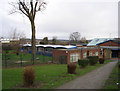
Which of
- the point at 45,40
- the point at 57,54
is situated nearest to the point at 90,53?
the point at 57,54

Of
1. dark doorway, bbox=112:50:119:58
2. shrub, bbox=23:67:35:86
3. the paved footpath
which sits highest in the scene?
shrub, bbox=23:67:35:86

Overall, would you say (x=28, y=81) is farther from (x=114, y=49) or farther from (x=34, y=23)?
(x=114, y=49)

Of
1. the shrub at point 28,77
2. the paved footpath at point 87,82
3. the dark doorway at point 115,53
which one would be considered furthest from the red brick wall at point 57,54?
the dark doorway at point 115,53

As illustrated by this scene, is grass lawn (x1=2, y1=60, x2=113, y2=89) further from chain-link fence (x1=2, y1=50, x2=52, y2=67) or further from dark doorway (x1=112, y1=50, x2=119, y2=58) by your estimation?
dark doorway (x1=112, y1=50, x2=119, y2=58)

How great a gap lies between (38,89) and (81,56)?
18.6 metres

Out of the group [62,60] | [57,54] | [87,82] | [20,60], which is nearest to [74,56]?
[62,60]

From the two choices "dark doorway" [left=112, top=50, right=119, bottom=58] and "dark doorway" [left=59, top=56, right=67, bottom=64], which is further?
"dark doorway" [left=112, top=50, right=119, bottom=58]

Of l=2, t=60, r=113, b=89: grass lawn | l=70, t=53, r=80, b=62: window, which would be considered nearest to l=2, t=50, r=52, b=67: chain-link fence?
l=70, t=53, r=80, b=62: window

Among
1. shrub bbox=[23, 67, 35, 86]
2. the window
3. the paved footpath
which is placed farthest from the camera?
the window

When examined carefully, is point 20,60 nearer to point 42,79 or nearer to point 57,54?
point 57,54

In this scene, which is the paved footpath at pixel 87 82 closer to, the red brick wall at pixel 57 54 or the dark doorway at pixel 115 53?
the red brick wall at pixel 57 54

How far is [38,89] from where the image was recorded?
682 centimetres

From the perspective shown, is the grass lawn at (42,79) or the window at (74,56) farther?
the window at (74,56)

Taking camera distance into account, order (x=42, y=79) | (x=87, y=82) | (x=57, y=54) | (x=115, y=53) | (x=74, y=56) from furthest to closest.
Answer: (x=115, y=53) < (x=74, y=56) < (x=57, y=54) < (x=42, y=79) < (x=87, y=82)
